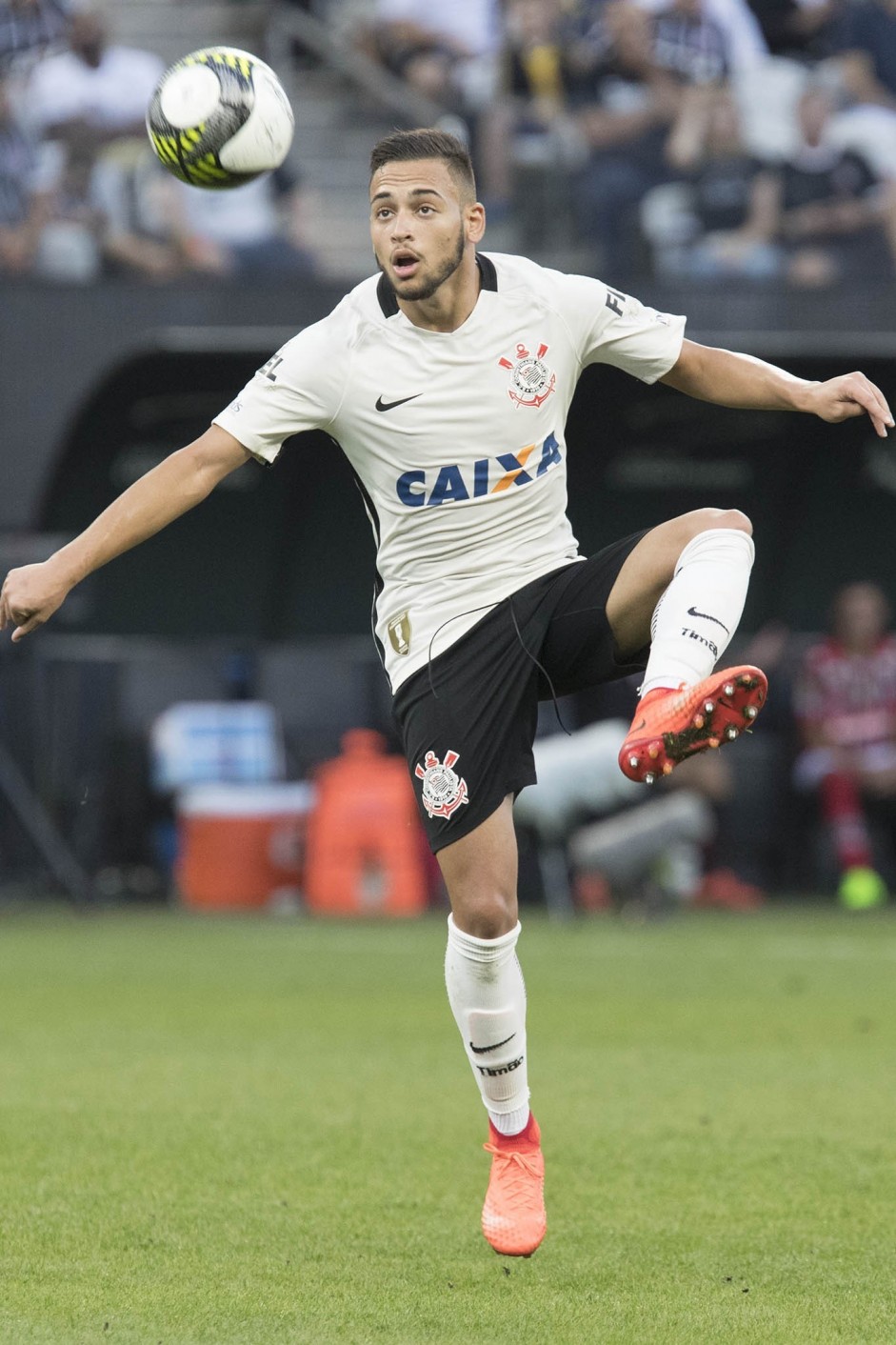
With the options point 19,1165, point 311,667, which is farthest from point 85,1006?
point 311,667

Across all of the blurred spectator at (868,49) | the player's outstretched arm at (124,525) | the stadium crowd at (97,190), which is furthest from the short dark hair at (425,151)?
the blurred spectator at (868,49)

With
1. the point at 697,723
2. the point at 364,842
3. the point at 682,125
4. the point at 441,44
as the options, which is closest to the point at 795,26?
the point at 682,125

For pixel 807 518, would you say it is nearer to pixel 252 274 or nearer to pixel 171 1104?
pixel 252 274

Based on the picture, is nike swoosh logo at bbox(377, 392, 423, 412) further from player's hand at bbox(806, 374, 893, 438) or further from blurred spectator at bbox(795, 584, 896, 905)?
blurred spectator at bbox(795, 584, 896, 905)

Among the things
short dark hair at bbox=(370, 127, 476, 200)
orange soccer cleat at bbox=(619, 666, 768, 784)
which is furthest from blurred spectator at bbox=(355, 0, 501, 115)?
orange soccer cleat at bbox=(619, 666, 768, 784)

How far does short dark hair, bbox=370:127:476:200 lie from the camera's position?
5.06 metres

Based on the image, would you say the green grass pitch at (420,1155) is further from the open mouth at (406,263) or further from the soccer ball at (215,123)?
the soccer ball at (215,123)

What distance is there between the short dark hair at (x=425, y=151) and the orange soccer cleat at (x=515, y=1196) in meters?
2.39

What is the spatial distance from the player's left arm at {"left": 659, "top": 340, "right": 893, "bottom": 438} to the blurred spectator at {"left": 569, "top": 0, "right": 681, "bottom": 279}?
9.75 m

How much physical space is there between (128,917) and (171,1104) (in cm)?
738

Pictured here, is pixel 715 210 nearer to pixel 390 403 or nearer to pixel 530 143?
pixel 530 143

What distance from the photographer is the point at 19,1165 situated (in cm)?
591

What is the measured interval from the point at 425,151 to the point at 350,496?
12902mm

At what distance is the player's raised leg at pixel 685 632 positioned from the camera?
177 inches
